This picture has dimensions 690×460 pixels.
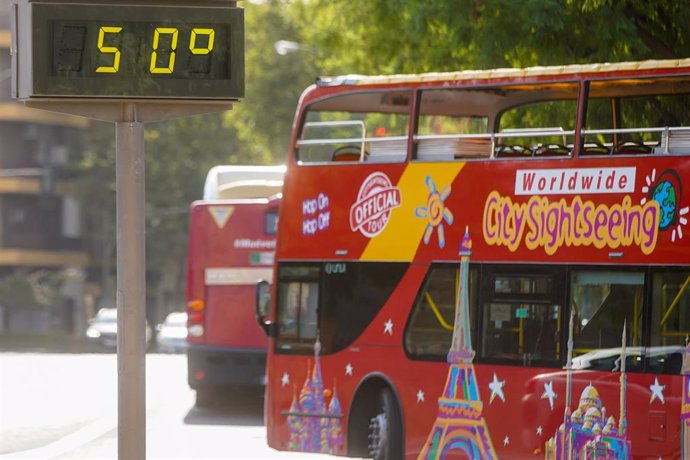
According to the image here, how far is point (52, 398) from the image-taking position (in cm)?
2491

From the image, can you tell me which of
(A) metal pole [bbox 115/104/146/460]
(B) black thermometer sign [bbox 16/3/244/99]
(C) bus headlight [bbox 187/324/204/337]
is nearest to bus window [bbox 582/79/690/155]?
(B) black thermometer sign [bbox 16/3/244/99]

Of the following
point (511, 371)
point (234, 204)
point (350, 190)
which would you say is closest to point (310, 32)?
point (234, 204)

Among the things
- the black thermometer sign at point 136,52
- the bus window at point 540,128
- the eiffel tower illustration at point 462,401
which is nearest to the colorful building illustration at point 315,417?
the eiffel tower illustration at point 462,401

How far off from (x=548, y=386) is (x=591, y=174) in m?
1.63

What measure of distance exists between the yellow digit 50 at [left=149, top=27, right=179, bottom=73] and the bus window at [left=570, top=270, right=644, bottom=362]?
4586 mm

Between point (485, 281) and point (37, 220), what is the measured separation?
2431 inches

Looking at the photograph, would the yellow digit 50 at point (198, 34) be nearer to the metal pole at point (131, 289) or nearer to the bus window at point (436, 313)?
the metal pole at point (131, 289)

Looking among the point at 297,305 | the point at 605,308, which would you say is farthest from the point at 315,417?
the point at 605,308

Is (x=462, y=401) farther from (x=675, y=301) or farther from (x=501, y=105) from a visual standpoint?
(x=501, y=105)

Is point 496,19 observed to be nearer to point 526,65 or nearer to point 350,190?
point 526,65

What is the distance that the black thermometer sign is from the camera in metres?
8.98

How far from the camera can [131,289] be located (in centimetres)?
902

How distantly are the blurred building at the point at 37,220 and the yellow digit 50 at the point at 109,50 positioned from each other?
60.8 m

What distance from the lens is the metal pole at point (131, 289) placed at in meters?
8.98
